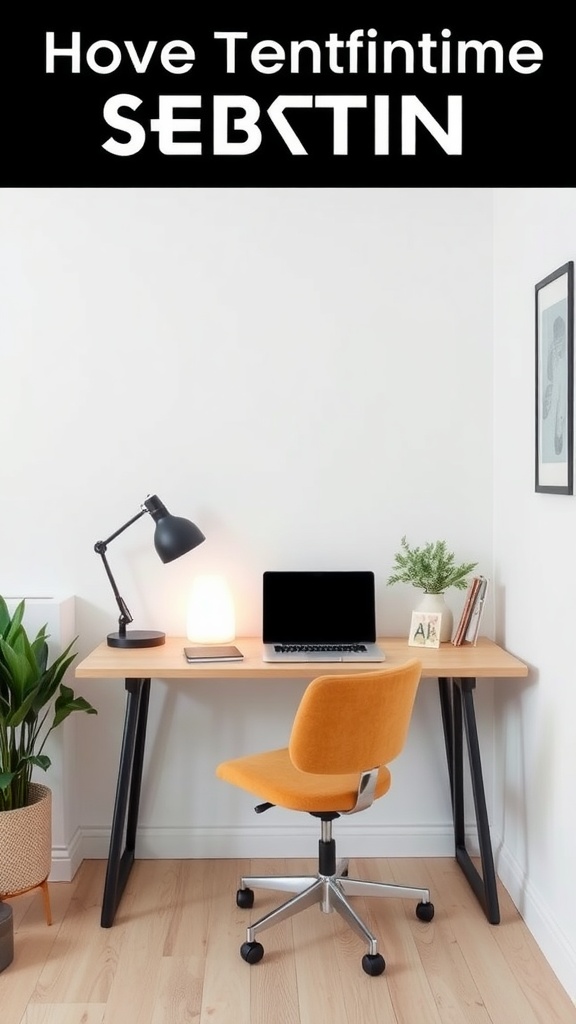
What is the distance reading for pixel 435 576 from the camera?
3070mm

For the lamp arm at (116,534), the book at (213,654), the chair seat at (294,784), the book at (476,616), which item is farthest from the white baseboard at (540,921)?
the lamp arm at (116,534)

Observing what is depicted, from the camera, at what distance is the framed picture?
2.47 meters

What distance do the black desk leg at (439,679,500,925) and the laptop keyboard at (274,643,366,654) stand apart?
326mm

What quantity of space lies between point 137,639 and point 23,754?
48 centimetres

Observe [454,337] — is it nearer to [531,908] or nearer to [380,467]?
[380,467]

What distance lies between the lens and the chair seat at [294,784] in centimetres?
248

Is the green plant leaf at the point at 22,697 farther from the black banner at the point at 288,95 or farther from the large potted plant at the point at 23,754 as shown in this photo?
the black banner at the point at 288,95

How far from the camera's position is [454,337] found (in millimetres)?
3246

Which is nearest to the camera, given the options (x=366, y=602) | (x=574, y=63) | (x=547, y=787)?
(x=574, y=63)

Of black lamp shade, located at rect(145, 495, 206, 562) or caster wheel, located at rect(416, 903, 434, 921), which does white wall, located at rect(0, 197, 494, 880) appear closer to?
black lamp shade, located at rect(145, 495, 206, 562)

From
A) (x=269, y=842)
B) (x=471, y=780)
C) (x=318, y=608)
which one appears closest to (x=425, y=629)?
(x=318, y=608)

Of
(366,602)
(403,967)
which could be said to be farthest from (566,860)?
(366,602)

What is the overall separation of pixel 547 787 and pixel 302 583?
971 millimetres

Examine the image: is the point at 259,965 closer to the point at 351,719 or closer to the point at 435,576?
the point at 351,719
